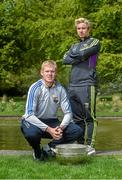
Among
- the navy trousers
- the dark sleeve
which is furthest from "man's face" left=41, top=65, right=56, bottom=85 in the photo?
the dark sleeve

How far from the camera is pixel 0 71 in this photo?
36188mm

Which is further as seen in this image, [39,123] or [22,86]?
[22,86]

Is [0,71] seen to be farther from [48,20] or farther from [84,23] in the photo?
[84,23]

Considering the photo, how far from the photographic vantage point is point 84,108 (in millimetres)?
8172

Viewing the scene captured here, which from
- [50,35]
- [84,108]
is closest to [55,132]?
[84,108]

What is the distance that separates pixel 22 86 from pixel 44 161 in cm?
3530

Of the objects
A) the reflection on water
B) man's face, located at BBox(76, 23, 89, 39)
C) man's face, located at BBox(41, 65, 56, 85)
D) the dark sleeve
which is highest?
man's face, located at BBox(76, 23, 89, 39)

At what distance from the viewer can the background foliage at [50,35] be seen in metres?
28.8

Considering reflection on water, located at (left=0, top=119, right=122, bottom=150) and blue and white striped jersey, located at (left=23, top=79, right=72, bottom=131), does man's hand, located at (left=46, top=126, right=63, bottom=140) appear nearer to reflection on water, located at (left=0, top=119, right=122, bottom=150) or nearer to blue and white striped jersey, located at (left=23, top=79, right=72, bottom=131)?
blue and white striped jersey, located at (left=23, top=79, right=72, bottom=131)

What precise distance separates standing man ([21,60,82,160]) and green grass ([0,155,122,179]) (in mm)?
352

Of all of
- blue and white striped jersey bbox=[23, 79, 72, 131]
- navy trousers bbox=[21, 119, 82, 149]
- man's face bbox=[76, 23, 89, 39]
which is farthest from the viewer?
man's face bbox=[76, 23, 89, 39]

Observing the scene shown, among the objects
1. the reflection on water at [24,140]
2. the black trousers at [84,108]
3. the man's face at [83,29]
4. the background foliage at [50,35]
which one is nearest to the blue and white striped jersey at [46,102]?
the black trousers at [84,108]

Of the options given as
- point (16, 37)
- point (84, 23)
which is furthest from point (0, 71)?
point (84, 23)

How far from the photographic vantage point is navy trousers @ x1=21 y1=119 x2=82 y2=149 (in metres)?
7.28
